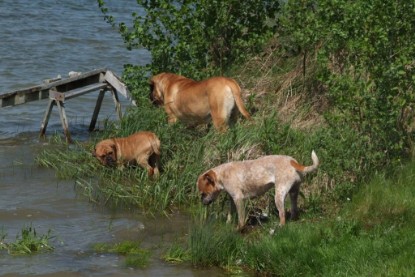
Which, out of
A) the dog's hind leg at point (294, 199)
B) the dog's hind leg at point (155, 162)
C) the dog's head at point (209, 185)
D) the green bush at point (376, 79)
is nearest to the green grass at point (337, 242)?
the dog's hind leg at point (294, 199)

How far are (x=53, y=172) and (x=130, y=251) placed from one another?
3482mm

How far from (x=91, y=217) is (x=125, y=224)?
20.7 inches

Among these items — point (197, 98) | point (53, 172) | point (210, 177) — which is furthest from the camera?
point (53, 172)

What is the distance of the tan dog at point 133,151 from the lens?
12.8 meters

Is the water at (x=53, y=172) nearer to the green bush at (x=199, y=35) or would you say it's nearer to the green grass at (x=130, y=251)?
the green grass at (x=130, y=251)

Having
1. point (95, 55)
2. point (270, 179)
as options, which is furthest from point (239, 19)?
point (95, 55)

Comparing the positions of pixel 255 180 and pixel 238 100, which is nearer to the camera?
pixel 255 180

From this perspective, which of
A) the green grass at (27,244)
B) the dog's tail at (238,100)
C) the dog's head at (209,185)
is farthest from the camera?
the dog's tail at (238,100)

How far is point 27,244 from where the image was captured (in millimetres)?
10484

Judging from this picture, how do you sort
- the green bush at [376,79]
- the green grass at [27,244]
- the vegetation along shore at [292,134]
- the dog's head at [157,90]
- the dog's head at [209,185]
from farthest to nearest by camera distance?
the dog's head at [157,90], the green bush at [376,79], the dog's head at [209,185], the green grass at [27,244], the vegetation along shore at [292,134]

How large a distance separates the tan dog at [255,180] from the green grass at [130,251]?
1.01 metres

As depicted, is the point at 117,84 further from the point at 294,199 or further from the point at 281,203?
the point at 281,203

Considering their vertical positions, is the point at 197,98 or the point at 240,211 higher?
the point at 197,98

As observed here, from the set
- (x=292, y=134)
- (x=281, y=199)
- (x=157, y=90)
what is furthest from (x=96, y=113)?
(x=281, y=199)
